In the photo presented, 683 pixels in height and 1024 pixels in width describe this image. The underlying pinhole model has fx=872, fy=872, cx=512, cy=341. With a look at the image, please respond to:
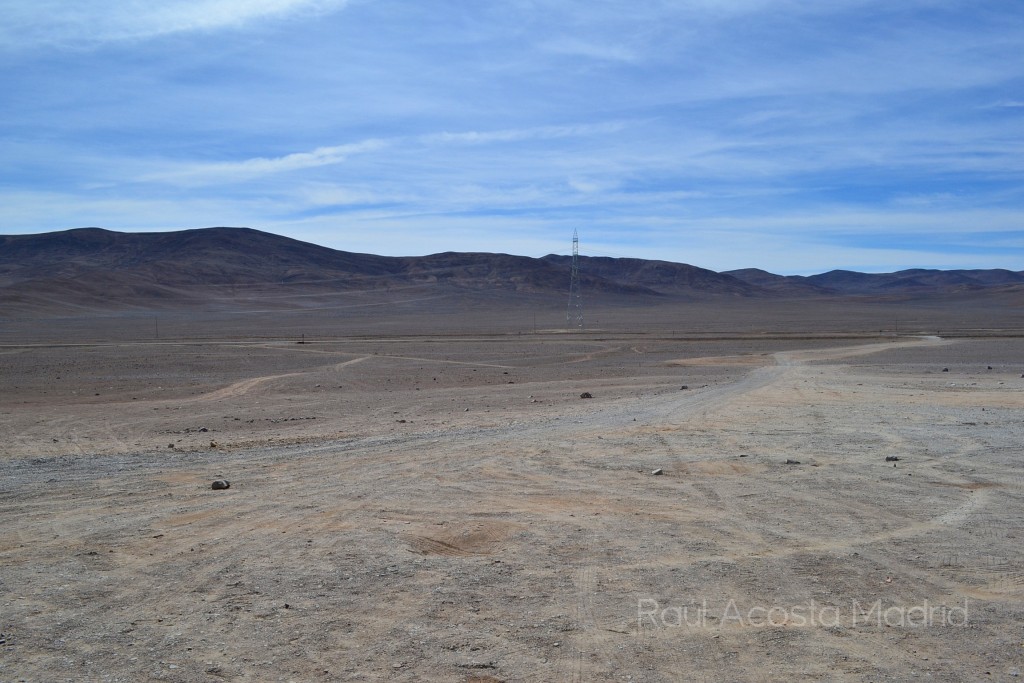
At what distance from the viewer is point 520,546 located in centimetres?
753

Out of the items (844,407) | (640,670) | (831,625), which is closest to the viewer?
(640,670)

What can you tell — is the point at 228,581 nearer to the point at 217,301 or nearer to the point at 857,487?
the point at 857,487

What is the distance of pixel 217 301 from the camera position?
12169 cm

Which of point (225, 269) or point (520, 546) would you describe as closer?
point (520, 546)

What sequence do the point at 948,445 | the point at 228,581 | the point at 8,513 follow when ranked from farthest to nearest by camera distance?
1. the point at 948,445
2. the point at 8,513
3. the point at 228,581

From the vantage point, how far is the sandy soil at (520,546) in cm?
534

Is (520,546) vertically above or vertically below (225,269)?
below

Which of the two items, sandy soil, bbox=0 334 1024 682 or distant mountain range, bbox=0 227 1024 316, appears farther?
distant mountain range, bbox=0 227 1024 316

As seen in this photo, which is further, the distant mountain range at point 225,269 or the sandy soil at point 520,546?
the distant mountain range at point 225,269

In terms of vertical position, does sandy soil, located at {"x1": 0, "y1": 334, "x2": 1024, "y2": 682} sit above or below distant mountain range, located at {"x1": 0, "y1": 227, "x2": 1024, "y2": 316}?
below

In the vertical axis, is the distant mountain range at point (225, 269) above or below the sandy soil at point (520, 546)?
above

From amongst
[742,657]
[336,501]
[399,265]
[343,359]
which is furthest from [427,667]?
[399,265]

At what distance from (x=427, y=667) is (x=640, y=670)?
126cm

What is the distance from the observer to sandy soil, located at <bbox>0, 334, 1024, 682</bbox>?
5344mm
